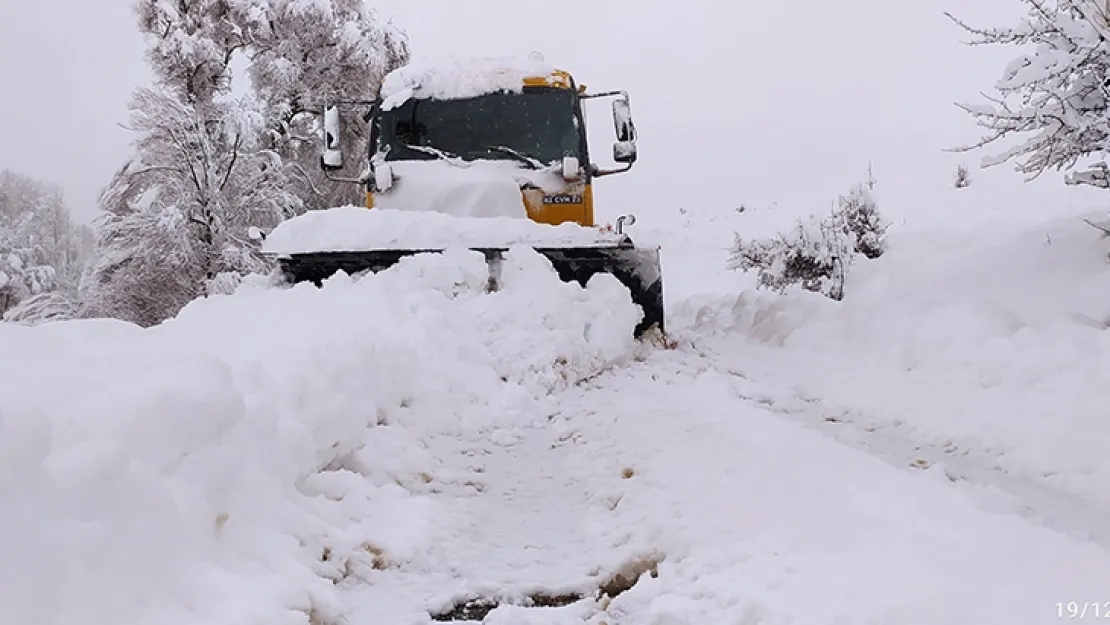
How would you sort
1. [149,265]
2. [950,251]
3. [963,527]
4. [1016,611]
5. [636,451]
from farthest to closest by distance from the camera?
[149,265] < [950,251] < [636,451] < [963,527] < [1016,611]

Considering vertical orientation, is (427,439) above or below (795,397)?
above

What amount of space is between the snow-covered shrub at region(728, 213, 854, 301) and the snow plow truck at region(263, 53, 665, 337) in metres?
2.15

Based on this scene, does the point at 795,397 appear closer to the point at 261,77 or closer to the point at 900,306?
the point at 900,306

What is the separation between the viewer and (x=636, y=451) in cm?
356

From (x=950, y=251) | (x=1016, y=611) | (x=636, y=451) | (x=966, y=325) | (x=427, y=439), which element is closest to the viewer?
(x=1016, y=611)

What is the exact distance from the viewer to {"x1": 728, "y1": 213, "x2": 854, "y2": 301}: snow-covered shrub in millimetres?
8240

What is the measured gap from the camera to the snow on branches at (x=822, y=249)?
327 inches

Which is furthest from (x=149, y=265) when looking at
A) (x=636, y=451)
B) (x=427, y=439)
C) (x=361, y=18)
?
(x=636, y=451)

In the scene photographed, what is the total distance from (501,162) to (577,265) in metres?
1.62

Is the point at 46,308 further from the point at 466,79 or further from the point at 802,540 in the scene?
the point at 802,540

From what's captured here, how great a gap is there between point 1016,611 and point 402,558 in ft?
5.42

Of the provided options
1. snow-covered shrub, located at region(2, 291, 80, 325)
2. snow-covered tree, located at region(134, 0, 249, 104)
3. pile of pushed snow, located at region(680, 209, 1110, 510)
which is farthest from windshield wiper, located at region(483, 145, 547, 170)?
snow-covered tree, located at region(134, 0, 249, 104)
